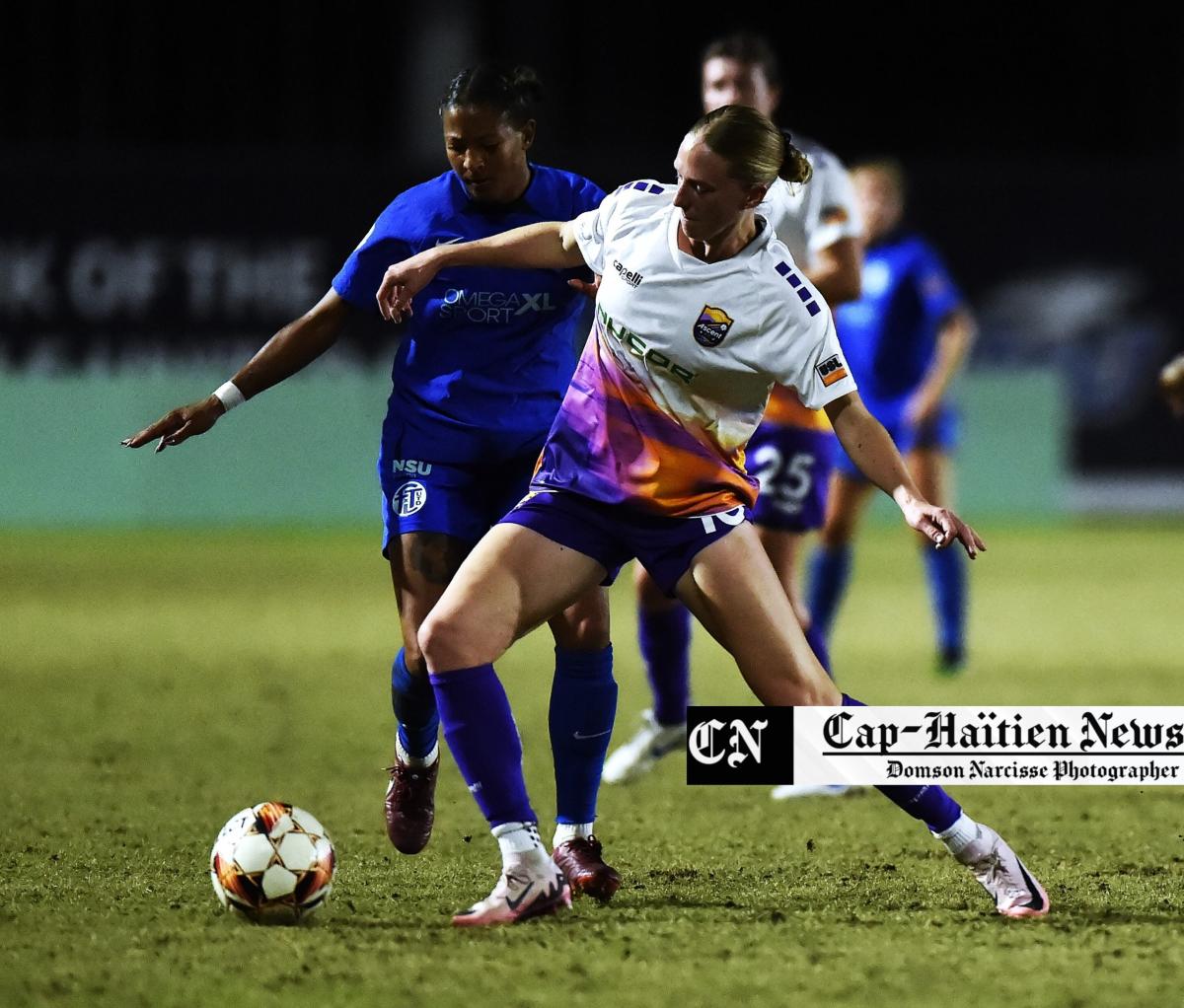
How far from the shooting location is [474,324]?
5367 mm

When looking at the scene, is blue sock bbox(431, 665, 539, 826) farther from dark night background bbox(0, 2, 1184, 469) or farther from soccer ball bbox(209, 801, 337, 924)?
dark night background bbox(0, 2, 1184, 469)

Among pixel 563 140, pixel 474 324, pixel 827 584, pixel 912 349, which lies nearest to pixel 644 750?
pixel 827 584

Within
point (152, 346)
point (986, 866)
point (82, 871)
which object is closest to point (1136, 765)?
point (986, 866)

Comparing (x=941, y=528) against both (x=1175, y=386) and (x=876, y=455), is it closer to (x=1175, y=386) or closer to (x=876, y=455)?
(x=876, y=455)

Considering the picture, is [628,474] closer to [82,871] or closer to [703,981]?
[703,981]

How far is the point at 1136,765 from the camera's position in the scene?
470 centimetres

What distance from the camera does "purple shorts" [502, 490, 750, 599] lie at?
462 centimetres

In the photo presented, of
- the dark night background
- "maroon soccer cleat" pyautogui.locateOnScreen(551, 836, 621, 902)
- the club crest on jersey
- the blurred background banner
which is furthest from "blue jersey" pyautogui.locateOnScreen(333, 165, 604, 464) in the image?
the dark night background

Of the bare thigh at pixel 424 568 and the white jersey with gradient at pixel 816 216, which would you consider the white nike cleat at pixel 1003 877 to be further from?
the white jersey with gradient at pixel 816 216

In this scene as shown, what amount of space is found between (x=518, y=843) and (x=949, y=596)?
17.7ft

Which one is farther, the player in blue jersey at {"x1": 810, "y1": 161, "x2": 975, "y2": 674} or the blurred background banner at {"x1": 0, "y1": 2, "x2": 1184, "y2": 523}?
the blurred background banner at {"x1": 0, "y1": 2, "x2": 1184, "y2": 523}

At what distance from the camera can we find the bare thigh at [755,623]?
14.9 feet

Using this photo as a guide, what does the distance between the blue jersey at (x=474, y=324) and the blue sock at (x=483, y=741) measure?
979 millimetres

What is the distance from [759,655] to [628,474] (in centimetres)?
52
